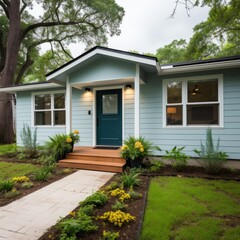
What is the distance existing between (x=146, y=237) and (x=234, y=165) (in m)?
4.16

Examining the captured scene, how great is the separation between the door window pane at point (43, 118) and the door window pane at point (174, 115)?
5134mm

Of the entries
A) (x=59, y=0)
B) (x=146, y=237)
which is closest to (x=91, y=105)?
(x=146, y=237)

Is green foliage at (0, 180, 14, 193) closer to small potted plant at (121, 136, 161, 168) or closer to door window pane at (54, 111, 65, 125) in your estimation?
small potted plant at (121, 136, 161, 168)

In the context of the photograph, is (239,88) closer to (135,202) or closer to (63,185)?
(135,202)

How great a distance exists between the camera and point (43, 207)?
293 centimetres

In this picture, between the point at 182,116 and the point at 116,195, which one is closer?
the point at 116,195

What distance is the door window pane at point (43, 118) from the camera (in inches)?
309

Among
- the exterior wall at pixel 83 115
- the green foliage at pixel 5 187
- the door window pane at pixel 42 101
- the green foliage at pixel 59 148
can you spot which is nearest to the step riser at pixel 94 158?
the green foliage at pixel 59 148

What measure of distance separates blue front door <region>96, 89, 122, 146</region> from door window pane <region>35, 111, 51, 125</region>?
2473mm

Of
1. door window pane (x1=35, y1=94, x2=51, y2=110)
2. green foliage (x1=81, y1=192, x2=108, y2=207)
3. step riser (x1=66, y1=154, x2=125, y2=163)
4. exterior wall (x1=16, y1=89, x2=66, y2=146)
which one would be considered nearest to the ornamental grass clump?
green foliage (x1=81, y1=192, x2=108, y2=207)

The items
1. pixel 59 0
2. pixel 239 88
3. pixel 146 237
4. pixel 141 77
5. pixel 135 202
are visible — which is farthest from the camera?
pixel 59 0

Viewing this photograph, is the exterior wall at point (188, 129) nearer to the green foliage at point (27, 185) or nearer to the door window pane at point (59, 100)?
the door window pane at point (59, 100)

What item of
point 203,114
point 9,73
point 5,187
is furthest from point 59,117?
point 9,73

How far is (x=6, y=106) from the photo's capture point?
10594 mm
